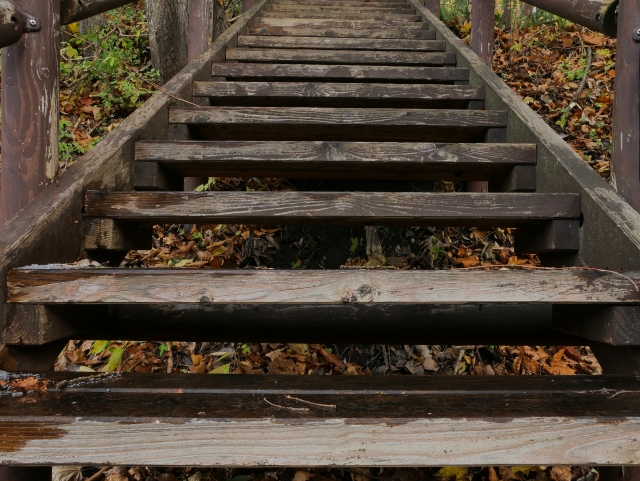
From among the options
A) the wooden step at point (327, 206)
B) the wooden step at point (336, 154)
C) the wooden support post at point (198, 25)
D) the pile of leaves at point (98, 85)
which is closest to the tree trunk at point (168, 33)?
the pile of leaves at point (98, 85)

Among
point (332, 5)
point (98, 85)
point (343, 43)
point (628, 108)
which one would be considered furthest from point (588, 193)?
point (98, 85)

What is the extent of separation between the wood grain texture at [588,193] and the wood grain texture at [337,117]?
174 mm

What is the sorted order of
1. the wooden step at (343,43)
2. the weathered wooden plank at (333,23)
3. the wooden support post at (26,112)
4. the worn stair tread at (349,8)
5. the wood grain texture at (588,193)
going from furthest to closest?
the worn stair tread at (349,8), the weathered wooden plank at (333,23), the wooden step at (343,43), the wooden support post at (26,112), the wood grain texture at (588,193)

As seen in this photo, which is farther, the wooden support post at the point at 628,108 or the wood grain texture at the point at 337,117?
the wood grain texture at the point at 337,117

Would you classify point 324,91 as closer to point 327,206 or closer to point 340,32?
point 327,206

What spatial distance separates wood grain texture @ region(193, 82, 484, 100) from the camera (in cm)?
301

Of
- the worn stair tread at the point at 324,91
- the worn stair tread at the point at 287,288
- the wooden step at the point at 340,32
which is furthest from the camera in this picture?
the wooden step at the point at 340,32

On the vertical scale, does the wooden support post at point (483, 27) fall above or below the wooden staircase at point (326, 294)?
above

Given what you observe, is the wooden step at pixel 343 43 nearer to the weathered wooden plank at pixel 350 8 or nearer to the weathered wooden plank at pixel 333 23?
the weathered wooden plank at pixel 333 23

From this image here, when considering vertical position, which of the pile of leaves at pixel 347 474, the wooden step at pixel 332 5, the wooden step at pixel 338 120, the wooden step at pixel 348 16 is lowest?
the pile of leaves at pixel 347 474

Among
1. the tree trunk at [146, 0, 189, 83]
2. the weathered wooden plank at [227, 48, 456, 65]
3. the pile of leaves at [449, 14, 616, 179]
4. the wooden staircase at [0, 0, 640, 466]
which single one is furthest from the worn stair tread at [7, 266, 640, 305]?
the tree trunk at [146, 0, 189, 83]

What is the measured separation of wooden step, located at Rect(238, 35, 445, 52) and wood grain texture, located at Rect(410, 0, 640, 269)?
1.56 metres

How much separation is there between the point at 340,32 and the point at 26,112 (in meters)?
3.29

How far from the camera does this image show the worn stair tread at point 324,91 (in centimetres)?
301
